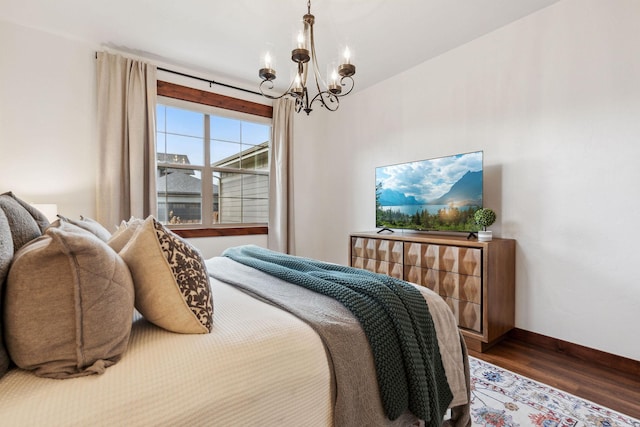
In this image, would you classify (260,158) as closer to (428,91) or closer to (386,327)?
(428,91)

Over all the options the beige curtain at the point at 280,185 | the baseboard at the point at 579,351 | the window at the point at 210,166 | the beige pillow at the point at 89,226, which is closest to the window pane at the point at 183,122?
the window at the point at 210,166

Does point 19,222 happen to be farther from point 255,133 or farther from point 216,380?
point 255,133

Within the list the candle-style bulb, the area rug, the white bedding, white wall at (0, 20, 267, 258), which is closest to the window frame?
white wall at (0, 20, 267, 258)

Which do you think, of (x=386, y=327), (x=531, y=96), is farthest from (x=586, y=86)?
(x=386, y=327)

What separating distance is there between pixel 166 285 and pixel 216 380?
0.33 metres

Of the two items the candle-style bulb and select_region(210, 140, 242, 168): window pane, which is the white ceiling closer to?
the candle-style bulb

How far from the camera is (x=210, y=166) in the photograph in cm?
368

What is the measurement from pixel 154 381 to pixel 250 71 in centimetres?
346

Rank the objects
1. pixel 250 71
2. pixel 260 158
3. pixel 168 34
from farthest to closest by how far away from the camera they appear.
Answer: pixel 260 158 < pixel 250 71 < pixel 168 34

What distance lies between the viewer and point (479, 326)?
7.60 ft

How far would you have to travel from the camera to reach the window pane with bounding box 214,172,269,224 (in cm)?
379

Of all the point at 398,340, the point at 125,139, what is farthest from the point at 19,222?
the point at 125,139

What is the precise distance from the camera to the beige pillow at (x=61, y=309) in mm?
691

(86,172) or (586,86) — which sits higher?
(586,86)
